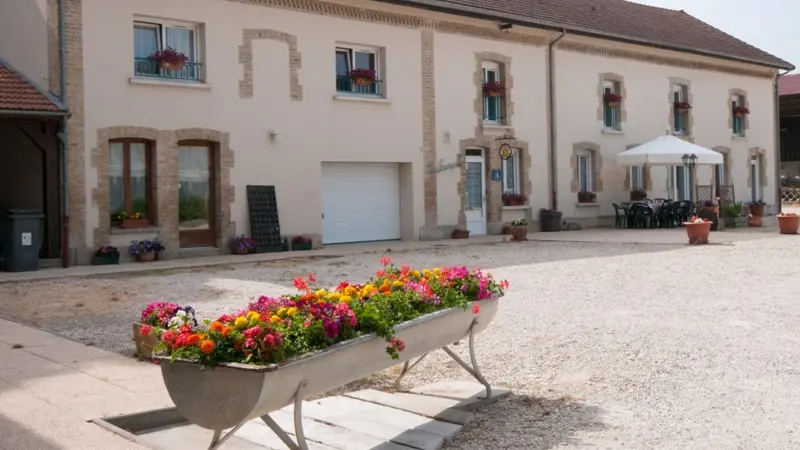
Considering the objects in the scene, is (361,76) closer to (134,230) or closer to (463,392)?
(134,230)

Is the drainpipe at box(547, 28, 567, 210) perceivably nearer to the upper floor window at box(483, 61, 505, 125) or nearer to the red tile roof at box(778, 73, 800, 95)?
the upper floor window at box(483, 61, 505, 125)

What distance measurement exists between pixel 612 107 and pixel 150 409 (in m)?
21.3

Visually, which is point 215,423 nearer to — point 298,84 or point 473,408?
point 473,408

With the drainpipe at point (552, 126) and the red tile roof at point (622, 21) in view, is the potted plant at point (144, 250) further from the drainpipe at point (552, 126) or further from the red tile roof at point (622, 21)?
the drainpipe at point (552, 126)

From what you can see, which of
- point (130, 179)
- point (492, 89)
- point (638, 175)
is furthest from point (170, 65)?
point (638, 175)

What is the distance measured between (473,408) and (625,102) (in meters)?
20.7

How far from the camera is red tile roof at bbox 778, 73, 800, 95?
39.1m

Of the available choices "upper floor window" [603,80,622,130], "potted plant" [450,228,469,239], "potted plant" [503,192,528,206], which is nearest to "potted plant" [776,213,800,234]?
"upper floor window" [603,80,622,130]

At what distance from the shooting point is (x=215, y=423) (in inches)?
157

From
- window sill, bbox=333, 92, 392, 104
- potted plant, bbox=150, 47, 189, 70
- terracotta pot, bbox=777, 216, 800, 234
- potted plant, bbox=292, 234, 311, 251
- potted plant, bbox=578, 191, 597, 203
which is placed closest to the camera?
potted plant, bbox=150, 47, 189, 70

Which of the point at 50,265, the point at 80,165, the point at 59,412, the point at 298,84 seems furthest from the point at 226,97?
the point at 59,412

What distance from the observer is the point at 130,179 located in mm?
15609

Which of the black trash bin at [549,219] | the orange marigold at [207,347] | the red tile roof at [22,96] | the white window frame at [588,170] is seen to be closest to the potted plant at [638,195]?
the white window frame at [588,170]

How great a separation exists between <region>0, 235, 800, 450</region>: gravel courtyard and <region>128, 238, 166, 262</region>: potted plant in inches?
71.4
